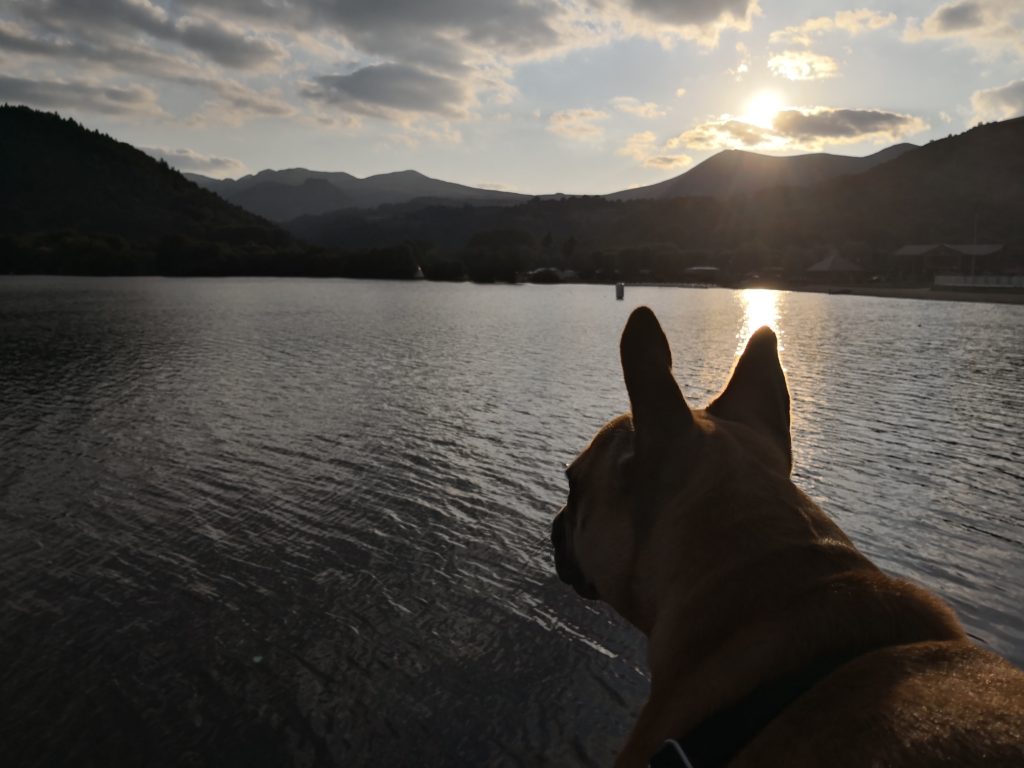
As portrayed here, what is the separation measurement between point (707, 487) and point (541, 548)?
9234 millimetres

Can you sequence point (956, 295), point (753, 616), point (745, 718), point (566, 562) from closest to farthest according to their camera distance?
point (745, 718) → point (753, 616) → point (566, 562) → point (956, 295)

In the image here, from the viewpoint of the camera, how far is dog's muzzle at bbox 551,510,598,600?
3.96 meters

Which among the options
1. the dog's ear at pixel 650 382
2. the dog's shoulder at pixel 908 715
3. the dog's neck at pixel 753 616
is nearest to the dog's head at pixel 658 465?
the dog's ear at pixel 650 382

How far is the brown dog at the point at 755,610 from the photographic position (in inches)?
72.3

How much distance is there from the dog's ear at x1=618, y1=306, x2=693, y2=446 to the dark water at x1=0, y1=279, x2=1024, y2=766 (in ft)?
17.3

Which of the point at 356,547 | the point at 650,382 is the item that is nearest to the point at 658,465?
the point at 650,382

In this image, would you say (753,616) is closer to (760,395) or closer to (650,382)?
(650,382)

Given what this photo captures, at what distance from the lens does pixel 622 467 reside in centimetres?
331

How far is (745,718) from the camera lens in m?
2.11

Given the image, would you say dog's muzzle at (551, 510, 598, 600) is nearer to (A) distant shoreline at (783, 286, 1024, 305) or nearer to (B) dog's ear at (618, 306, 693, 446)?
(B) dog's ear at (618, 306, 693, 446)

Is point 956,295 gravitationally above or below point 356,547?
above

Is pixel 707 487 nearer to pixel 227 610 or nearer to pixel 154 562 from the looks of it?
pixel 227 610

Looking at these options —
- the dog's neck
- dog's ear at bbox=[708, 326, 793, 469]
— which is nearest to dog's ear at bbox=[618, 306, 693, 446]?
the dog's neck

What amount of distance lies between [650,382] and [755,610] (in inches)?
41.5
